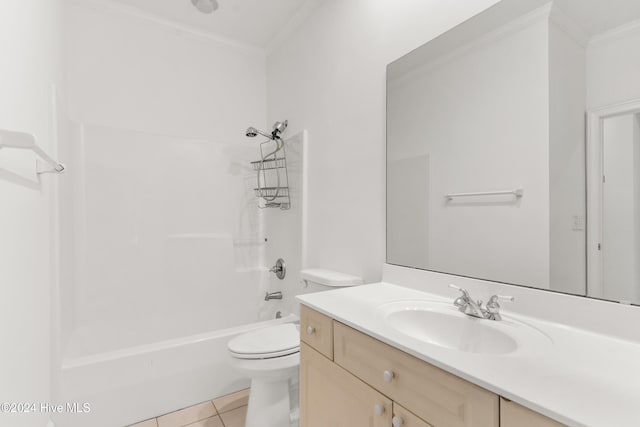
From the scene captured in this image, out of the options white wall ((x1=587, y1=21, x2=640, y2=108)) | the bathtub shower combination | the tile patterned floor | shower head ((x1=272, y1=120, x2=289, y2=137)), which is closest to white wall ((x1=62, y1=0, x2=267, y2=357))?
the bathtub shower combination

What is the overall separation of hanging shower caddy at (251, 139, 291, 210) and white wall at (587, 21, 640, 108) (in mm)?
1847

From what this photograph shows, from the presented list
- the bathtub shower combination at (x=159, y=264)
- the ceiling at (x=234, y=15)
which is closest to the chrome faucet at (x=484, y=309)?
the bathtub shower combination at (x=159, y=264)

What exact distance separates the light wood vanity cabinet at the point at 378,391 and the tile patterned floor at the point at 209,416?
81 centimetres

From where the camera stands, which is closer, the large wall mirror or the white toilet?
the large wall mirror

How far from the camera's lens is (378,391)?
0.87 m

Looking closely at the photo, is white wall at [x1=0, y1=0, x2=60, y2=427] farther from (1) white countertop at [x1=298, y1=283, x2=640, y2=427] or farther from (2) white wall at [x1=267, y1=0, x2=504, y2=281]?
(2) white wall at [x1=267, y1=0, x2=504, y2=281]

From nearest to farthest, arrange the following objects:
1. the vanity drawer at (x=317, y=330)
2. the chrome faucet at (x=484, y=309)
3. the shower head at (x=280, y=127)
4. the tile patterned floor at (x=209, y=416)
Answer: the chrome faucet at (x=484, y=309)
the vanity drawer at (x=317, y=330)
the tile patterned floor at (x=209, y=416)
the shower head at (x=280, y=127)

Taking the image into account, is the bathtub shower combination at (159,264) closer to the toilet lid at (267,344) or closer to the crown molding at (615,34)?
the toilet lid at (267,344)

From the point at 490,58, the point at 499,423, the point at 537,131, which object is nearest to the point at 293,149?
the point at 490,58

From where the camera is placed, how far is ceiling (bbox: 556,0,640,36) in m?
0.84

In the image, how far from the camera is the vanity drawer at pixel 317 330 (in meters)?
1.08

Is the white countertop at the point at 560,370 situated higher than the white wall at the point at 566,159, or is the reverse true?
the white wall at the point at 566,159

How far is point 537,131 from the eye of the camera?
999 millimetres

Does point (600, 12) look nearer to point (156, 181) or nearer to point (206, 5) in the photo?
point (206, 5)
